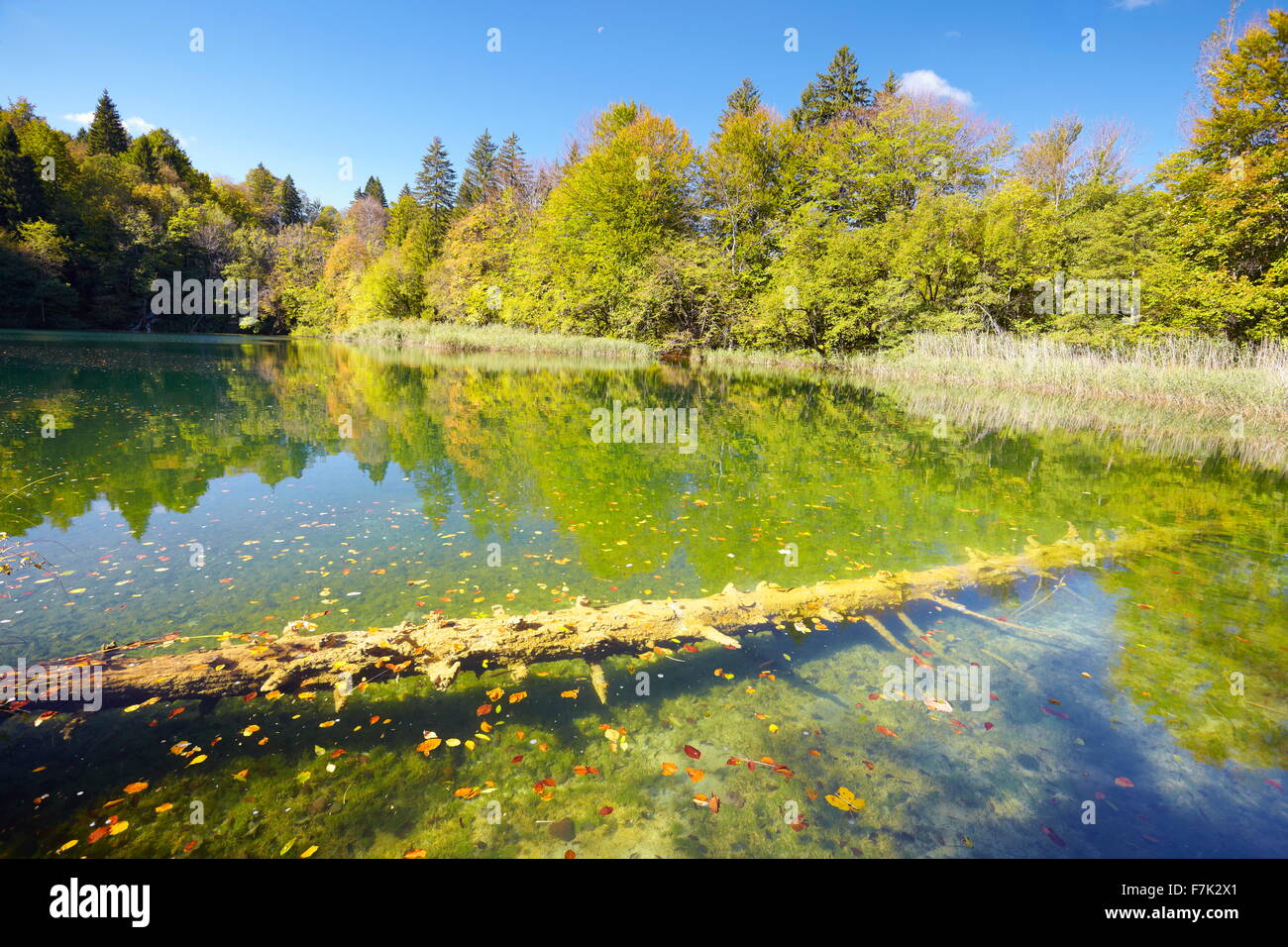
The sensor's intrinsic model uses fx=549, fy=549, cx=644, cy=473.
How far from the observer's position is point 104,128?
51719mm

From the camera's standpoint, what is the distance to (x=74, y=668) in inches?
123

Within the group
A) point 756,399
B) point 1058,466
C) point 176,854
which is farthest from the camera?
point 756,399

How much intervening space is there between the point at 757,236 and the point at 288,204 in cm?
6652

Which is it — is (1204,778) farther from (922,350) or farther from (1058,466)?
(922,350)

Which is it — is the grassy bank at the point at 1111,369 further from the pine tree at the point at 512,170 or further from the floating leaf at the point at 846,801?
the pine tree at the point at 512,170

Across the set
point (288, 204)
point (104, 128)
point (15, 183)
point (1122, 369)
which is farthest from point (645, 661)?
point (288, 204)

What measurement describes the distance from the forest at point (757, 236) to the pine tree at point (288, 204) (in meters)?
13.1

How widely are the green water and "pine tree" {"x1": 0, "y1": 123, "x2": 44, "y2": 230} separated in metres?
44.0

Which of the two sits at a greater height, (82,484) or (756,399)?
(756,399)

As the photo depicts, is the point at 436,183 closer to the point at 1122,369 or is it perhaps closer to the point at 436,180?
the point at 436,180

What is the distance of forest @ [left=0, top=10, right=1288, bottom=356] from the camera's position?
18812 millimetres

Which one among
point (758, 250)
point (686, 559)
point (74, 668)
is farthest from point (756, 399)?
point (758, 250)

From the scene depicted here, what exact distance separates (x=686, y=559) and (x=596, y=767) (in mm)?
2756

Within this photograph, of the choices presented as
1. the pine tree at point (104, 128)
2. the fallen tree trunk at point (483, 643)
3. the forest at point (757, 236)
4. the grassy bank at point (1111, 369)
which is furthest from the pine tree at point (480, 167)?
the fallen tree trunk at point (483, 643)
